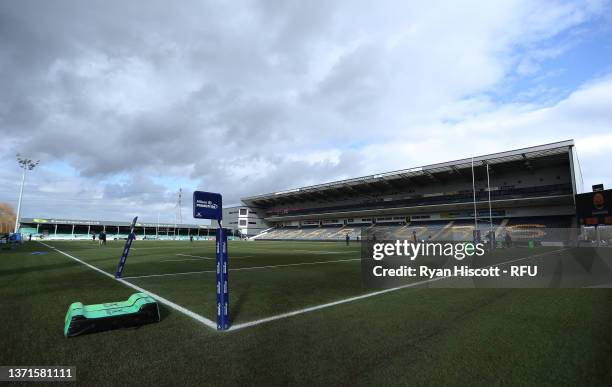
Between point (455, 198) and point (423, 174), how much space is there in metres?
7.05

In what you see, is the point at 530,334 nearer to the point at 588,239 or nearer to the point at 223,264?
the point at 223,264

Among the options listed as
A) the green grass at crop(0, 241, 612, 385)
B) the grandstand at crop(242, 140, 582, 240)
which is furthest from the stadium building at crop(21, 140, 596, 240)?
the green grass at crop(0, 241, 612, 385)

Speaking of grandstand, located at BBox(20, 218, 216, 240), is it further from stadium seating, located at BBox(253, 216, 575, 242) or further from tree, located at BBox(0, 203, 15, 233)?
stadium seating, located at BBox(253, 216, 575, 242)

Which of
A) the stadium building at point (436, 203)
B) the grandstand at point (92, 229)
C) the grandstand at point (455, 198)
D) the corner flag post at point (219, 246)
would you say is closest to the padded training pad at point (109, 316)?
the corner flag post at point (219, 246)

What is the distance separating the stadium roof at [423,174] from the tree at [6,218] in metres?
78.1

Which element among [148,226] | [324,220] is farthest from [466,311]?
[148,226]

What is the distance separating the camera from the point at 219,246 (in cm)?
425

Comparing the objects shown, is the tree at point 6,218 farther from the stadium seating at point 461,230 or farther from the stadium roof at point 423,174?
the stadium seating at point 461,230

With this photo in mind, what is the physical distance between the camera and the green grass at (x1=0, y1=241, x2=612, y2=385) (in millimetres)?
2740

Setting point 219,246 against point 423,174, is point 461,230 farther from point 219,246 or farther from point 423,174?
point 219,246

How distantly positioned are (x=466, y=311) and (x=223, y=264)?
4.33 meters

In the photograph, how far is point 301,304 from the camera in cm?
559

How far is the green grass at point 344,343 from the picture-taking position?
2.74 m

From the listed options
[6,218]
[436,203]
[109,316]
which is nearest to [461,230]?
[436,203]
